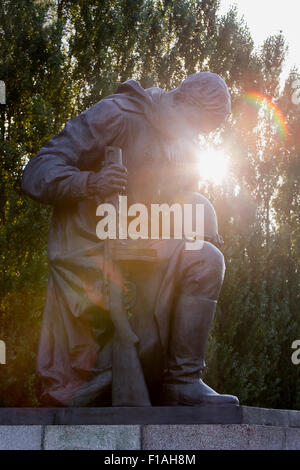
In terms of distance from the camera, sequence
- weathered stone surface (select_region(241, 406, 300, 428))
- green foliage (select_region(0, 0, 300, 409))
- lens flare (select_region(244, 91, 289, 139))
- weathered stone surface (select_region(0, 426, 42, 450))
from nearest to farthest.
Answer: weathered stone surface (select_region(0, 426, 42, 450)), weathered stone surface (select_region(241, 406, 300, 428)), green foliage (select_region(0, 0, 300, 409)), lens flare (select_region(244, 91, 289, 139))

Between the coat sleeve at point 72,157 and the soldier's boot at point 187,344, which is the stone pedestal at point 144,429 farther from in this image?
the coat sleeve at point 72,157

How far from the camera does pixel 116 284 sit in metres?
3.59

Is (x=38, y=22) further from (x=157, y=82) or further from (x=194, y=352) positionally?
(x=194, y=352)

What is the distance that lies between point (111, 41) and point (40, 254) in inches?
197

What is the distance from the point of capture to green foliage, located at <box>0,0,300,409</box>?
35.0ft

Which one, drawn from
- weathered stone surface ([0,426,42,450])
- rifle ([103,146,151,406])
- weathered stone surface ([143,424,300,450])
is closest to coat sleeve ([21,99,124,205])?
rifle ([103,146,151,406])

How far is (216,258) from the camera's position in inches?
145

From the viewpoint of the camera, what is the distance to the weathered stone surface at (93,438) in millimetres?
2953

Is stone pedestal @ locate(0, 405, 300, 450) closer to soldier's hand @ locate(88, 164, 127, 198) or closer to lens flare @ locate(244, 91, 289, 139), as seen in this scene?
soldier's hand @ locate(88, 164, 127, 198)

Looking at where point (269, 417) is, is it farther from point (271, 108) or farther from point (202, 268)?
point (271, 108)

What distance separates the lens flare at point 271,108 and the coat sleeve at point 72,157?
1269cm

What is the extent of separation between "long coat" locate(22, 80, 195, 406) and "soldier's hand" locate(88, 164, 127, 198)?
0.19 feet

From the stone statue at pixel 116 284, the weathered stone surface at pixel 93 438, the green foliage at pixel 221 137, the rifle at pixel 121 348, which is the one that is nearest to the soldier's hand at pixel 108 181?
the stone statue at pixel 116 284
